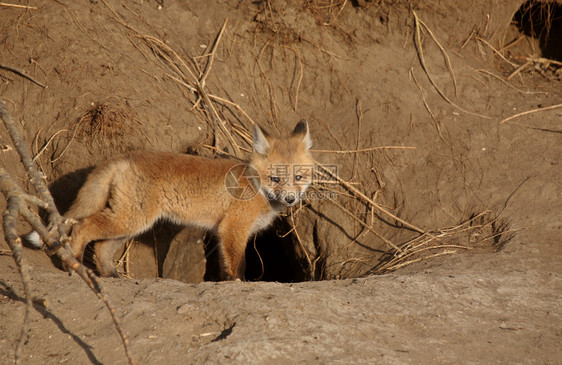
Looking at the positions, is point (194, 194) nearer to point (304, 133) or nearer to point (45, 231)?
point (304, 133)

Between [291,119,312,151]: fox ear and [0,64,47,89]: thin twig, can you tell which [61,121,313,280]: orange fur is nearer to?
[291,119,312,151]: fox ear

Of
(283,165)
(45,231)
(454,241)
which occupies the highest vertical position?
(283,165)

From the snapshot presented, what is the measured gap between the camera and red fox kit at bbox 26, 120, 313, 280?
16.7 feet

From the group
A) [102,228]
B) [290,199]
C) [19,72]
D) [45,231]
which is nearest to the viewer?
[45,231]

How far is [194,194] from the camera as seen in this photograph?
17.7ft

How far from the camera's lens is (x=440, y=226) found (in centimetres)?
577

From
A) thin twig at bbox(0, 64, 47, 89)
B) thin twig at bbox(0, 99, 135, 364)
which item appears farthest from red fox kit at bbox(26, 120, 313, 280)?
thin twig at bbox(0, 99, 135, 364)

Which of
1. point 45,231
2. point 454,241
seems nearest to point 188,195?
point 45,231

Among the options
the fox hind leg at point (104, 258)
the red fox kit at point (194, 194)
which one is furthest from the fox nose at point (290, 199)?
the fox hind leg at point (104, 258)

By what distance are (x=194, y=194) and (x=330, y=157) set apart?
2268mm

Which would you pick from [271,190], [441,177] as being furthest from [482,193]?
[271,190]

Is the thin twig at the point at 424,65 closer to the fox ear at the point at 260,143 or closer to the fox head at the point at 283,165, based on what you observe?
the fox head at the point at 283,165

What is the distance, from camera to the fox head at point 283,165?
5.34 meters

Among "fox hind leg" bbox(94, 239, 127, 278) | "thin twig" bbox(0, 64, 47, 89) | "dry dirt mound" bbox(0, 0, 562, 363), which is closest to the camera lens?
"dry dirt mound" bbox(0, 0, 562, 363)
